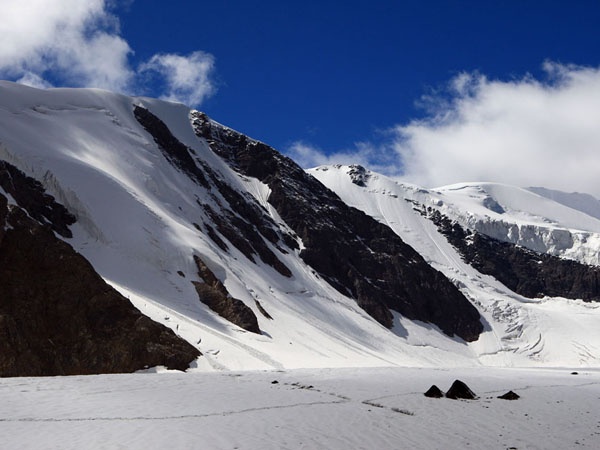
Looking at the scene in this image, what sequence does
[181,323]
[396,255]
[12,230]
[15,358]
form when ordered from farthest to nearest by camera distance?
[396,255], [181,323], [12,230], [15,358]

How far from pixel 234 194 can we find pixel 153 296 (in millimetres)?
51890

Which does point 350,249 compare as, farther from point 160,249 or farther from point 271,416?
point 271,416

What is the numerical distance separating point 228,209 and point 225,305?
3758cm

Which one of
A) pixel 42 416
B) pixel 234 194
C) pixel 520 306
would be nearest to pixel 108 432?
pixel 42 416

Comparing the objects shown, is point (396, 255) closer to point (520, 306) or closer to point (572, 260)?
point (520, 306)

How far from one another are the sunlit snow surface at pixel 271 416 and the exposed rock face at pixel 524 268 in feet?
436

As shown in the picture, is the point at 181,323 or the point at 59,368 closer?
the point at 59,368

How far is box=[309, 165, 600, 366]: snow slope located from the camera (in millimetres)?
111812

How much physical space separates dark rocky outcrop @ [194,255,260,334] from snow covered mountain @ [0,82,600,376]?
0.14 m

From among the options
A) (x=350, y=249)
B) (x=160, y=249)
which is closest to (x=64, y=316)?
(x=160, y=249)

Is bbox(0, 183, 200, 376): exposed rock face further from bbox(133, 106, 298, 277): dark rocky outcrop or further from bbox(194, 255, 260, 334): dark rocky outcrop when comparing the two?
bbox(133, 106, 298, 277): dark rocky outcrop

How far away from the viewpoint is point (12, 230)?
42.4m

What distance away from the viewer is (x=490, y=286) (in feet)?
465

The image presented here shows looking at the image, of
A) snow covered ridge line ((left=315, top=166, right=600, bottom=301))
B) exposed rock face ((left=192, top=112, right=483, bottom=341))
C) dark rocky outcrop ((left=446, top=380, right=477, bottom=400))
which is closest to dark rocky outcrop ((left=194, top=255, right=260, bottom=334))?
dark rocky outcrop ((left=446, top=380, right=477, bottom=400))
